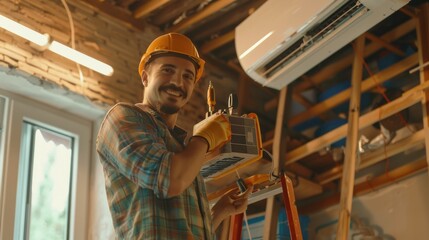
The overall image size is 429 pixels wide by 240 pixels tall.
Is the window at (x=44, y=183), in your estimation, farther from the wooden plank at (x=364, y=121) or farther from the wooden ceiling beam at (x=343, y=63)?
the wooden ceiling beam at (x=343, y=63)

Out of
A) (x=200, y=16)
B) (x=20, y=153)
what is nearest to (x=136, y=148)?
(x=20, y=153)

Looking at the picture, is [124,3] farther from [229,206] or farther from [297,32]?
[229,206]

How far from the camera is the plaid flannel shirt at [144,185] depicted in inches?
66.1

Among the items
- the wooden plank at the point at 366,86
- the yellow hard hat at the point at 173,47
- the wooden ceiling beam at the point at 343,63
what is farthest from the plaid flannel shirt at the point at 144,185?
the wooden ceiling beam at the point at 343,63

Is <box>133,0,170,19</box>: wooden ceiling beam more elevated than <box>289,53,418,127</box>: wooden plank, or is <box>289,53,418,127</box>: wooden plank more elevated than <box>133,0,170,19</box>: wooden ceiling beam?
<box>133,0,170,19</box>: wooden ceiling beam

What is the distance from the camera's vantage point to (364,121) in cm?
301

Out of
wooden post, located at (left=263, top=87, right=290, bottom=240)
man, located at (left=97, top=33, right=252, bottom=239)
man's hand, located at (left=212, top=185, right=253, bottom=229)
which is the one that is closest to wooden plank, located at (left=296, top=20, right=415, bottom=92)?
wooden post, located at (left=263, top=87, right=290, bottom=240)

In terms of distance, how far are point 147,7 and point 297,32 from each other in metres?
0.99

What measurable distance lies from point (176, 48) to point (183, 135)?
27 centimetres

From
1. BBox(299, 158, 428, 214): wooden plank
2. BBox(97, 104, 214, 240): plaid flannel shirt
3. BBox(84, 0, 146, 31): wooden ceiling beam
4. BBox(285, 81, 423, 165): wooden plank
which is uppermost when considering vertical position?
BBox(84, 0, 146, 31): wooden ceiling beam

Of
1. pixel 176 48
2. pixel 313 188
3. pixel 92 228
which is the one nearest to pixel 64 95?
pixel 92 228

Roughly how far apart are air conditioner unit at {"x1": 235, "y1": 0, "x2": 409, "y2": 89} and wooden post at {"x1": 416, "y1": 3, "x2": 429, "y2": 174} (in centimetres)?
40

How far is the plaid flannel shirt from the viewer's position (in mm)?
1678

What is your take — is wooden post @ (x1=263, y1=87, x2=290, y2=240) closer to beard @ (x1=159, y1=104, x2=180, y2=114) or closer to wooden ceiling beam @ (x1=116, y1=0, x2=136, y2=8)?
wooden ceiling beam @ (x1=116, y1=0, x2=136, y2=8)
